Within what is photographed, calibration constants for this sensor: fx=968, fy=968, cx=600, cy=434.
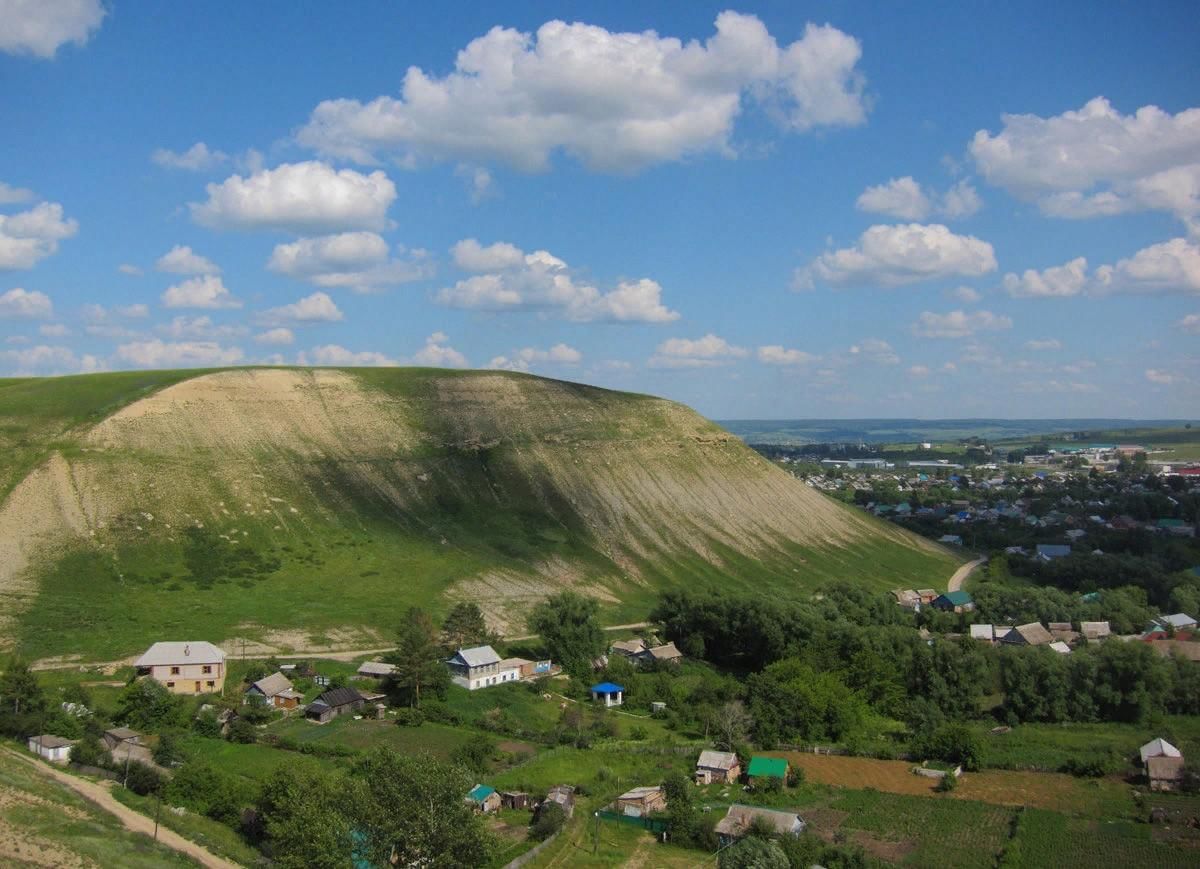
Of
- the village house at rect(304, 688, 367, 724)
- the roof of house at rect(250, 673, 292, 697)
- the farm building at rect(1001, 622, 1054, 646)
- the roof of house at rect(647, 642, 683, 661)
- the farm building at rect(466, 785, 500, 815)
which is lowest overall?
the farm building at rect(1001, 622, 1054, 646)

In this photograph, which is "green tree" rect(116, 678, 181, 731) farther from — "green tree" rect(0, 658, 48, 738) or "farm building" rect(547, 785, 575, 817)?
"farm building" rect(547, 785, 575, 817)

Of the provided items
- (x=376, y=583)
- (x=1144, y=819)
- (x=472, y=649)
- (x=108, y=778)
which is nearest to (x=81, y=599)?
(x=376, y=583)

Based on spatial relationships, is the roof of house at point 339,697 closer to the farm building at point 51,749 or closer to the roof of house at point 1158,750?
the farm building at point 51,749

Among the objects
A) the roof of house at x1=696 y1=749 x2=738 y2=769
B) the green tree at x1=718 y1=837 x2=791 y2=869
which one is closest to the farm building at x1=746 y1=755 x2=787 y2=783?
the roof of house at x1=696 y1=749 x2=738 y2=769

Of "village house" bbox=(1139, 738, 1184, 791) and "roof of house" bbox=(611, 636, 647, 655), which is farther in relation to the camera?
"roof of house" bbox=(611, 636, 647, 655)

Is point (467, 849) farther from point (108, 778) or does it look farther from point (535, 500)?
point (535, 500)
